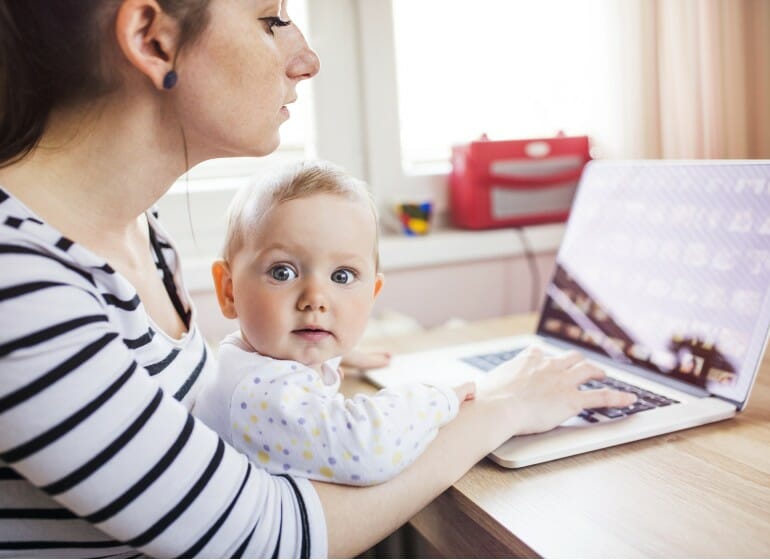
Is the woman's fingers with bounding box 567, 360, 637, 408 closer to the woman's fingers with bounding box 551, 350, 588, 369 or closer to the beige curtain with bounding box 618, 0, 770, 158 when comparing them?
the woman's fingers with bounding box 551, 350, 588, 369

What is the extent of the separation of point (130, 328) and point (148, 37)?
256 mm

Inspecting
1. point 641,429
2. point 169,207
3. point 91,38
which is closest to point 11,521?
point 91,38

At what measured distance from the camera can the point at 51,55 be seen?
612 mm

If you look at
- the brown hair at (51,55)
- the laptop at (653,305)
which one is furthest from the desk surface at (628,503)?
the brown hair at (51,55)

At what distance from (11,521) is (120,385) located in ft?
0.58

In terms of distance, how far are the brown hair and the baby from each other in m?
0.18

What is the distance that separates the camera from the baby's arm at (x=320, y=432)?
24.2 inches

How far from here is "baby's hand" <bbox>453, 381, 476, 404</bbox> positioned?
75 centimetres

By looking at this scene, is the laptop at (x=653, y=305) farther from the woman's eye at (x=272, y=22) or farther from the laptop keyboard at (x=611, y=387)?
the woman's eye at (x=272, y=22)

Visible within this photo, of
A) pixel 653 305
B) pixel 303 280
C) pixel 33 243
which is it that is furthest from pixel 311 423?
pixel 653 305

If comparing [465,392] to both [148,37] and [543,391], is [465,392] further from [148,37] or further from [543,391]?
[148,37]

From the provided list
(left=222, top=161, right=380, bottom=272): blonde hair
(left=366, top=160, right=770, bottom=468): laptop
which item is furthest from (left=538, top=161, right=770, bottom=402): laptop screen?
(left=222, top=161, right=380, bottom=272): blonde hair

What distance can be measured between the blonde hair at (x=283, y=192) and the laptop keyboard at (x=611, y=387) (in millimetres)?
283

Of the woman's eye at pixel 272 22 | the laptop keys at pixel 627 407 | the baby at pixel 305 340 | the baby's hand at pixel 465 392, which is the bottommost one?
the laptop keys at pixel 627 407
